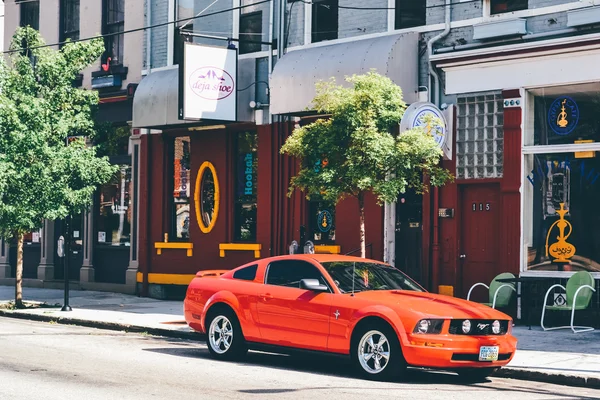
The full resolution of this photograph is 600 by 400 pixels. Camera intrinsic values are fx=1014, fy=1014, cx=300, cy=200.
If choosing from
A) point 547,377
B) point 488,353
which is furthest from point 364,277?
point 547,377

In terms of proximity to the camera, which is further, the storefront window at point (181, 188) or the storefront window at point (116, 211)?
the storefront window at point (116, 211)

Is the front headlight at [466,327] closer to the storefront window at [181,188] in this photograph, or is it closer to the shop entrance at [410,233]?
the shop entrance at [410,233]

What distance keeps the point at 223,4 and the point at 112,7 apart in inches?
171

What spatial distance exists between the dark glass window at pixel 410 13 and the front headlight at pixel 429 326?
969cm

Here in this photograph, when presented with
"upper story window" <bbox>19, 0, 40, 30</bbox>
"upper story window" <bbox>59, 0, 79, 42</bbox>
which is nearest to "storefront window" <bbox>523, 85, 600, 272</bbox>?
"upper story window" <bbox>59, 0, 79, 42</bbox>

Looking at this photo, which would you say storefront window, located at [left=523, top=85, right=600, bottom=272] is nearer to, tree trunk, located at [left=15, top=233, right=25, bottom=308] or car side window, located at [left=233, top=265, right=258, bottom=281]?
car side window, located at [left=233, top=265, right=258, bottom=281]

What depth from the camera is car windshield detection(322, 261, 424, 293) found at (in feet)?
42.3

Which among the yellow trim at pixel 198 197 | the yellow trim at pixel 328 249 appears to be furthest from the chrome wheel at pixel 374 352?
the yellow trim at pixel 198 197

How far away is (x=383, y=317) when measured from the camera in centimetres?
1191

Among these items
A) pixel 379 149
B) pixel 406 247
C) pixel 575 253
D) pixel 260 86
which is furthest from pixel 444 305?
pixel 260 86

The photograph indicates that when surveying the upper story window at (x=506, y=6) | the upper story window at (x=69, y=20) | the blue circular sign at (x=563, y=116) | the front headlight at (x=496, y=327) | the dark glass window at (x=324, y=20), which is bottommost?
the front headlight at (x=496, y=327)

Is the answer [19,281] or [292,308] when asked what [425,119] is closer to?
[292,308]

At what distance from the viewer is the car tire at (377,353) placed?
38.7ft

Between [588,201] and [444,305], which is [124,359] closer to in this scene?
[444,305]
